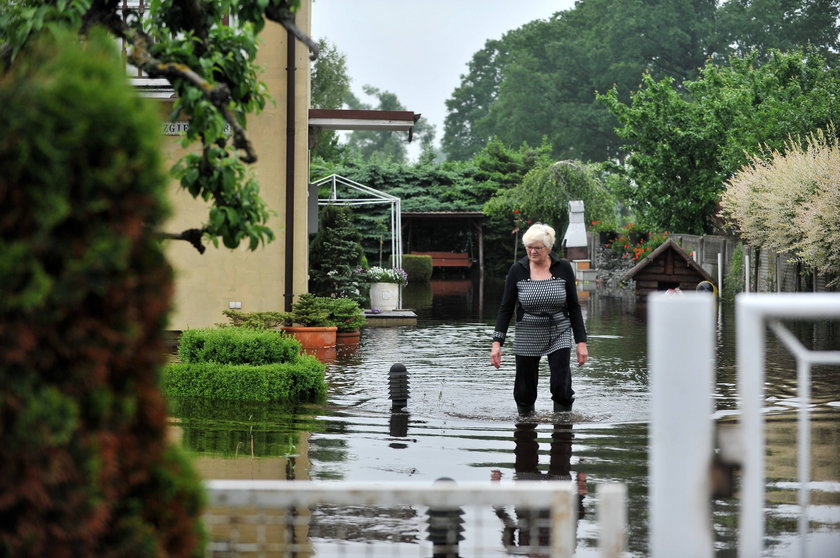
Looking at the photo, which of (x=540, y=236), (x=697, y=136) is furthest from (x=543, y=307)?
(x=697, y=136)

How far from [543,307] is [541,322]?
0.48 ft

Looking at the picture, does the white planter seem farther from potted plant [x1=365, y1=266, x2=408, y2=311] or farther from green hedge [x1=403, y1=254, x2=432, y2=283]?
green hedge [x1=403, y1=254, x2=432, y2=283]

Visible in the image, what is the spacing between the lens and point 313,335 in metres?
16.4

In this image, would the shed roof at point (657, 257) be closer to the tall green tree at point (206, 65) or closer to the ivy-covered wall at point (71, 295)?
the tall green tree at point (206, 65)

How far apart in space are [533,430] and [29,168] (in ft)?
24.9

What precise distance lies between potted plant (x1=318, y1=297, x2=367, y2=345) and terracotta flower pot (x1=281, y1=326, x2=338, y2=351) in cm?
135

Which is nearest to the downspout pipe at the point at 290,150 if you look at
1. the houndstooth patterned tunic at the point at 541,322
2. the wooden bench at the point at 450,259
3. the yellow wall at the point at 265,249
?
the yellow wall at the point at 265,249

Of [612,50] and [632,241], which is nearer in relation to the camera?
[632,241]

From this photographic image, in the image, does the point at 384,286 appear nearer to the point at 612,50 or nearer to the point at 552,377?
the point at 552,377

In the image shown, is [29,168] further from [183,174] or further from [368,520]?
[368,520]

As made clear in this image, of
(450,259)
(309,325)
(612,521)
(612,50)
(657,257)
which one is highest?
(612,50)

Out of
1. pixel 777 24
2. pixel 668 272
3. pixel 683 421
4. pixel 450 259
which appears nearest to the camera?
pixel 683 421

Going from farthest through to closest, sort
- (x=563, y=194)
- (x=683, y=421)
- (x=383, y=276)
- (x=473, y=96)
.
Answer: (x=473, y=96) < (x=563, y=194) < (x=383, y=276) < (x=683, y=421)

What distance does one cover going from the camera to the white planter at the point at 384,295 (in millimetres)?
24344
